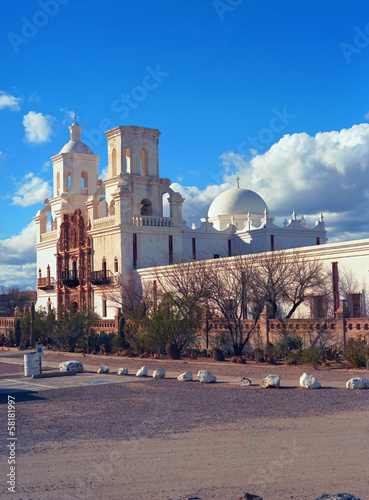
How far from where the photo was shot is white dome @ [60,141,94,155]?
49500 millimetres

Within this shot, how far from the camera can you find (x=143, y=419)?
11820 mm

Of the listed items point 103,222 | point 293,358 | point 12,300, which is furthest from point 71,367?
point 12,300

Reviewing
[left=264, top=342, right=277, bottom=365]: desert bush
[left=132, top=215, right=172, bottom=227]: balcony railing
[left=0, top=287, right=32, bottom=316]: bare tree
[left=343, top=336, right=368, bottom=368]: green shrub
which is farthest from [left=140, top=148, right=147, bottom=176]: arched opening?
[left=0, top=287, right=32, bottom=316]: bare tree

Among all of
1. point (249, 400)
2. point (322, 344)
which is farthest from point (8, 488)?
point (322, 344)

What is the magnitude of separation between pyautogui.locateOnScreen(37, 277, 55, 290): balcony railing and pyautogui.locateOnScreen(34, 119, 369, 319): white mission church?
0.11m

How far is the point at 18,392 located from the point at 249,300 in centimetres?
1333

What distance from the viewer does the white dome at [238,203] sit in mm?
47156

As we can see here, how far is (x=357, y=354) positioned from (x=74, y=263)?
3008cm

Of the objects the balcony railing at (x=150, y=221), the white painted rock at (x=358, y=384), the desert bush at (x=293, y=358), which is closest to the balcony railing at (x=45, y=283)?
the balcony railing at (x=150, y=221)

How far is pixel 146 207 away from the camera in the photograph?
146 ft

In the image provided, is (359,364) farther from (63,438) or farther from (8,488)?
(8,488)

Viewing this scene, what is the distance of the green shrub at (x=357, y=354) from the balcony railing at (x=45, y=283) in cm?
3205

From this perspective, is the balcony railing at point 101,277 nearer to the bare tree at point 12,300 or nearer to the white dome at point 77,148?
the white dome at point 77,148

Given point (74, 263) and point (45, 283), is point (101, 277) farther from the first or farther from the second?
point (45, 283)
